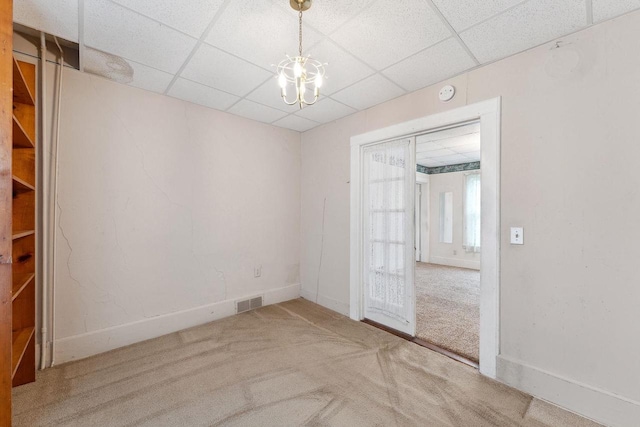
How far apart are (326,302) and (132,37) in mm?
3280

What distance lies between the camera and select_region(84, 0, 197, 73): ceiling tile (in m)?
1.67

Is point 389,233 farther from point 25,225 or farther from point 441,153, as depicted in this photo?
point 441,153

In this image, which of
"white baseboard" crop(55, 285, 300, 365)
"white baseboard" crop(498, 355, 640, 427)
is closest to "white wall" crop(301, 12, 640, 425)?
"white baseboard" crop(498, 355, 640, 427)

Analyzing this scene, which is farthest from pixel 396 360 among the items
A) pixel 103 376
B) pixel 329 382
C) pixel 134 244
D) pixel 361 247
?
pixel 134 244

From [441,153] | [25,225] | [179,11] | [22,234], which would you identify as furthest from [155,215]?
[441,153]

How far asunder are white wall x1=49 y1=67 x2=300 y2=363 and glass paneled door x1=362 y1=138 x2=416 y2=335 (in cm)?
129

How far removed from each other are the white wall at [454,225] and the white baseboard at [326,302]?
4.42m

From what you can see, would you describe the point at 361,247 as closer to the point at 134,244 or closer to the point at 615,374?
the point at 615,374

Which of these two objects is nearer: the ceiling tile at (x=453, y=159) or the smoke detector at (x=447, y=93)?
the smoke detector at (x=447, y=93)

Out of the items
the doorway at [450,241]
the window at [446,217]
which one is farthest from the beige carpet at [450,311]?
the window at [446,217]

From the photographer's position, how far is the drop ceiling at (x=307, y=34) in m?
1.61

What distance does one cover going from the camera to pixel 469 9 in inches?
63.6

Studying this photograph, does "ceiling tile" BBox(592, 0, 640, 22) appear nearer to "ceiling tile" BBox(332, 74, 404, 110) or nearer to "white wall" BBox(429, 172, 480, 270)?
"ceiling tile" BBox(332, 74, 404, 110)

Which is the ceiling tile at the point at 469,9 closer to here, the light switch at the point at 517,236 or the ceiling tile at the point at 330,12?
the ceiling tile at the point at 330,12
